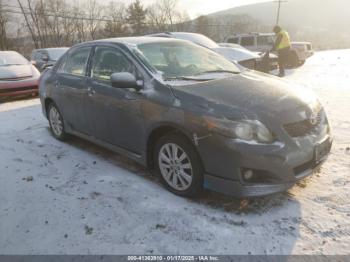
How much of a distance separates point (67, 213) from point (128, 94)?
137 cm

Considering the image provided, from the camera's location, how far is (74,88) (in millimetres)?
4434

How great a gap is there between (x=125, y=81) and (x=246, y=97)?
1241 mm

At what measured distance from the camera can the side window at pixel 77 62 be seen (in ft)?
14.4

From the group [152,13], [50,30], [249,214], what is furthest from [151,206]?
[152,13]

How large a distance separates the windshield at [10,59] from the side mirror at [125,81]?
7353 millimetres

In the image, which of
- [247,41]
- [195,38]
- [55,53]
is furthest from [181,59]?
[247,41]

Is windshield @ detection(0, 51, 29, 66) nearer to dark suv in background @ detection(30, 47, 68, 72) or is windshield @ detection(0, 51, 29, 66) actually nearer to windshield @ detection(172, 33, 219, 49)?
dark suv in background @ detection(30, 47, 68, 72)

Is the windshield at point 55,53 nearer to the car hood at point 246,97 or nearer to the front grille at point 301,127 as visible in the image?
the car hood at point 246,97

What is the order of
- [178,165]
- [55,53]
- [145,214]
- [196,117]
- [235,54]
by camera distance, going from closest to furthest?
[196,117] → [145,214] → [178,165] → [235,54] → [55,53]

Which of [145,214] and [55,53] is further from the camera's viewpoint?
[55,53]

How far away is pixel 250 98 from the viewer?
3.07 metres

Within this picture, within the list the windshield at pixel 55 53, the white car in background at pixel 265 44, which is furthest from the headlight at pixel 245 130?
the white car in background at pixel 265 44

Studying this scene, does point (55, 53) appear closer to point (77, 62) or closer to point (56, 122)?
point (56, 122)

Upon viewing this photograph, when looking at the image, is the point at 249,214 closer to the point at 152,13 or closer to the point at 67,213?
the point at 67,213
